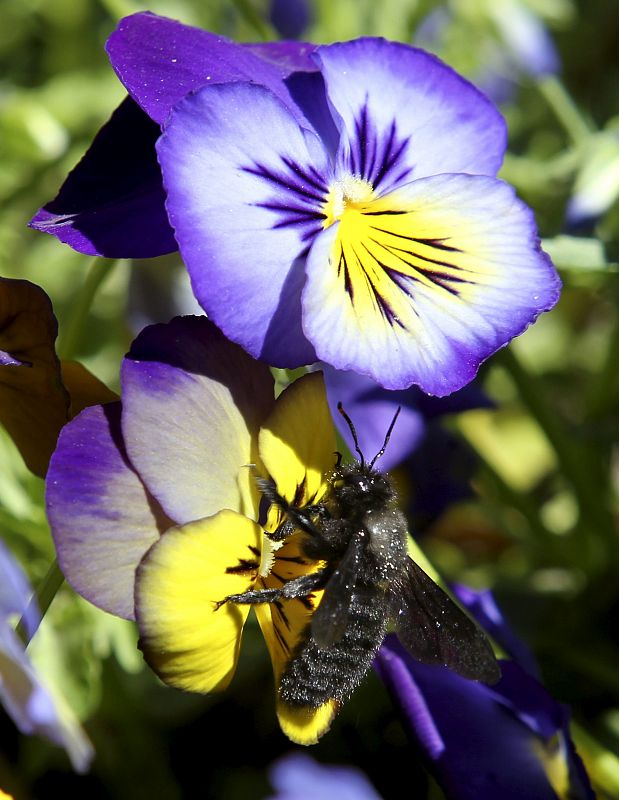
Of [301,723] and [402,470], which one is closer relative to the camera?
[301,723]

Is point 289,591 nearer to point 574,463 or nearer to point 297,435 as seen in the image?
point 297,435

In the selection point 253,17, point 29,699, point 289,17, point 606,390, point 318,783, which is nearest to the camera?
point 29,699

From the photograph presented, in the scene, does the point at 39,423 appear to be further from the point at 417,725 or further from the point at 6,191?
the point at 6,191

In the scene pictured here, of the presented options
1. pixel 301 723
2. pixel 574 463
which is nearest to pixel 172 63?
pixel 301 723

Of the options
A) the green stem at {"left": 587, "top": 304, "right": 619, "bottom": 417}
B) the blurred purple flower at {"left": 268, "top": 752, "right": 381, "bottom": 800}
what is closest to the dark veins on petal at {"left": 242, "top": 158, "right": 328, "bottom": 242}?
the blurred purple flower at {"left": 268, "top": 752, "right": 381, "bottom": 800}

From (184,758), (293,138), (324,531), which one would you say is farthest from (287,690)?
(184,758)
